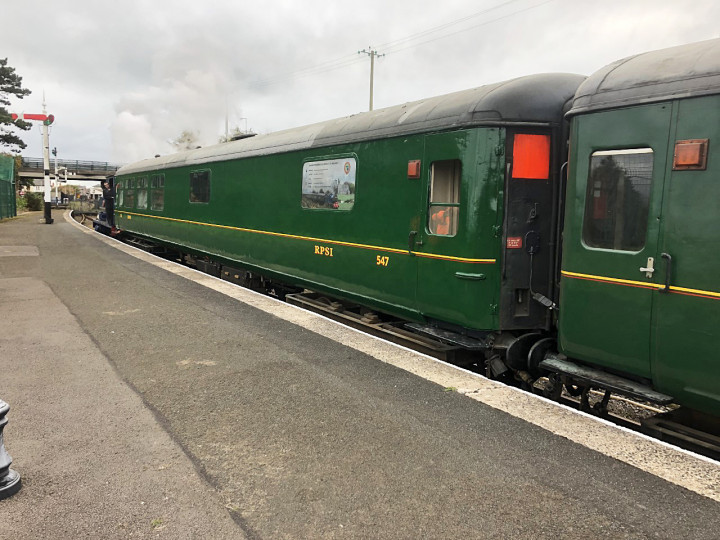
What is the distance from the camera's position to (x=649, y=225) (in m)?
3.88

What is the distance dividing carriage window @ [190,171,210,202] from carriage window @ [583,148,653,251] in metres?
9.18

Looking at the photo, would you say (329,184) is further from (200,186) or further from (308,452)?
(200,186)

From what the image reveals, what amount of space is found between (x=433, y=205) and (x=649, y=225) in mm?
2393

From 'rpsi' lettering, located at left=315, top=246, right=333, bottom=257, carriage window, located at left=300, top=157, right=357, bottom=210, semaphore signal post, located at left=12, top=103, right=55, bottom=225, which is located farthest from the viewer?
semaphore signal post, located at left=12, top=103, right=55, bottom=225

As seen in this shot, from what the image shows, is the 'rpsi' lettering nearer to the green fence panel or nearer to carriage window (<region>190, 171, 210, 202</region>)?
carriage window (<region>190, 171, 210, 202</region>)

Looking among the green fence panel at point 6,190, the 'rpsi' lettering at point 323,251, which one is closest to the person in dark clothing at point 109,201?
the green fence panel at point 6,190

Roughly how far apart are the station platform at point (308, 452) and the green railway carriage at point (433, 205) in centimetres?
82

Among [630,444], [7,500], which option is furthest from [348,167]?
[7,500]

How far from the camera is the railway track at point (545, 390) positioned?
13.1 feet

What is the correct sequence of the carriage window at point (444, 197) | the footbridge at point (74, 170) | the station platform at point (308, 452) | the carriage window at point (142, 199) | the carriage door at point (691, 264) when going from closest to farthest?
the station platform at point (308, 452) < the carriage door at point (691, 264) < the carriage window at point (444, 197) < the carriage window at point (142, 199) < the footbridge at point (74, 170)

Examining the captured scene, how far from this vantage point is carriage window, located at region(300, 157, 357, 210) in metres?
7.16

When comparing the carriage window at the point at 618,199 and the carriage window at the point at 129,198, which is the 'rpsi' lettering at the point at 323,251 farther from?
the carriage window at the point at 129,198

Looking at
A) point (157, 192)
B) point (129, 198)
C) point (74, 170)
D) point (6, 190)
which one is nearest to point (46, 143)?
point (6, 190)

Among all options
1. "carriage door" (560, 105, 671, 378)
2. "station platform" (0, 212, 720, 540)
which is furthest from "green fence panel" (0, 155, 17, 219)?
"carriage door" (560, 105, 671, 378)
